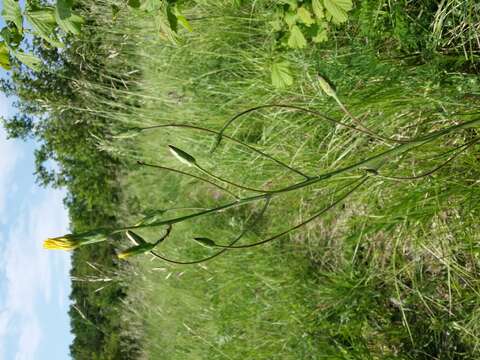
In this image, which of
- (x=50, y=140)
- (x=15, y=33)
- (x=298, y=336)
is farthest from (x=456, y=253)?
(x=50, y=140)

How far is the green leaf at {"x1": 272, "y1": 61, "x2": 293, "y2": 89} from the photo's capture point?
2258 mm

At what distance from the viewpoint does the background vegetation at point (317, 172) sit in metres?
2.02

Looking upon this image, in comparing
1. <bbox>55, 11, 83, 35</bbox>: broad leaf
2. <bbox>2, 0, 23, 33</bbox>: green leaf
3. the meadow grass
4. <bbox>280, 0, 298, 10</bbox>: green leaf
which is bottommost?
the meadow grass

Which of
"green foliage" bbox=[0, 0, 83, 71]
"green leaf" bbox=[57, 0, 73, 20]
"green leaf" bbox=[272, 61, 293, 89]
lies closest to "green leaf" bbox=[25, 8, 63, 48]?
"green foliage" bbox=[0, 0, 83, 71]

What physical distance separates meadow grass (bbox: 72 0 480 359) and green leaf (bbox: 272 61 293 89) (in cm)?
11

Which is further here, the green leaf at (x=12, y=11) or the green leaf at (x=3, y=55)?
the green leaf at (x=3, y=55)

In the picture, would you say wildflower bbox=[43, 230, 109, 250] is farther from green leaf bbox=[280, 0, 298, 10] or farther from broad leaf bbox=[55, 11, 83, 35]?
green leaf bbox=[280, 0, 298, 10]

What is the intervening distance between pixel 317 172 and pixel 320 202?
277 mm

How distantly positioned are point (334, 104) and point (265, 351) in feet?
5.15

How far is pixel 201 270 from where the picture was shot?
3.87m

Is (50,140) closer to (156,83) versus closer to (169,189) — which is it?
(169,189)

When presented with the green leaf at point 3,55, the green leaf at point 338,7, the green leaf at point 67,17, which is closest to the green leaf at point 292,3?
the green leaf at point 338,7

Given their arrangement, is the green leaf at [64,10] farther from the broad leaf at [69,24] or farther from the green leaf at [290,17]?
the green leaf at [290,17]

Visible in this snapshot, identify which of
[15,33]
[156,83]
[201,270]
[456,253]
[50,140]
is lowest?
[456,253]
